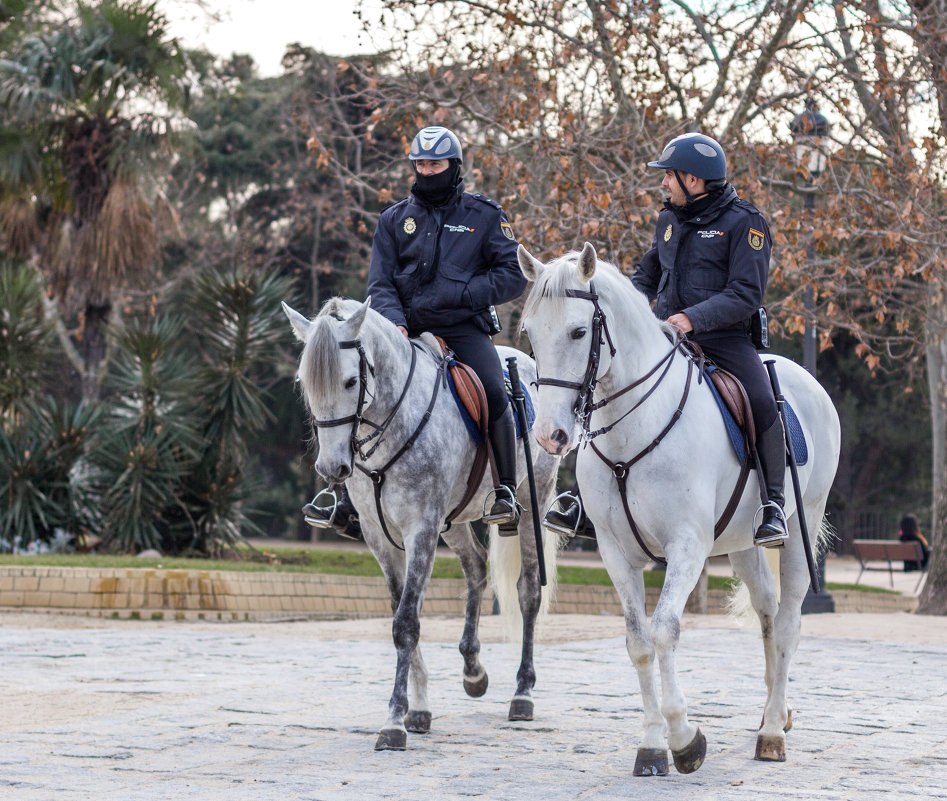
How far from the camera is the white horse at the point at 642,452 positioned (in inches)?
214

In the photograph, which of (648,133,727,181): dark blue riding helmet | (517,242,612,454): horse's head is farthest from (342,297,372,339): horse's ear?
(648,133,727,181): dark blue riding helmet

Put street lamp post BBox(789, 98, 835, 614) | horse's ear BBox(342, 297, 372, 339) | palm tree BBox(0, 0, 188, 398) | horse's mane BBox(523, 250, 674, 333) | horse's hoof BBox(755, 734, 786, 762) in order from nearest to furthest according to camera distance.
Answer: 1. horse's mane BBox(523, 250, 674, 333)
2. horse's hoof BBox(755, 734, 786, 762)
3. horse's ear BBox(342, 297, 372, 339)
4. street lamp post BBox(789, 98, 835, 614)
5. palm tree BBox(0, 0, 188, 398)

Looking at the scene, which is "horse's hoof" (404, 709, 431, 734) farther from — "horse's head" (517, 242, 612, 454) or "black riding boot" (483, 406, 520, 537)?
"horse's head" (517, 242, 612, 454)

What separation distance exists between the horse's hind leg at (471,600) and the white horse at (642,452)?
74.2 inches

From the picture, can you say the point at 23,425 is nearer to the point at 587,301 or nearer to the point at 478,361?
the point at 478,361

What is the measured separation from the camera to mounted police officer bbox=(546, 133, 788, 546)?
19.9 feet

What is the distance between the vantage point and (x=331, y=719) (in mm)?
7043

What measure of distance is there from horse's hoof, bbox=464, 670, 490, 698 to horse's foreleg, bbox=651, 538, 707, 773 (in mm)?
2288

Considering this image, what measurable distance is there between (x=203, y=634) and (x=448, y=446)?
593 cm

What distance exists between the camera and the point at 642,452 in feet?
18.8

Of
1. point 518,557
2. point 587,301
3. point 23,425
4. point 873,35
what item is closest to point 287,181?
point 23,425

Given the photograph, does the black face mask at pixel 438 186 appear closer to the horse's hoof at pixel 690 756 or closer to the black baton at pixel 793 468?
the black baton at pixel 793 468

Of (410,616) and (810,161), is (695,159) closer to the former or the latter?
(410,616)

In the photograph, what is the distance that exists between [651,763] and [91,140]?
17.8m
